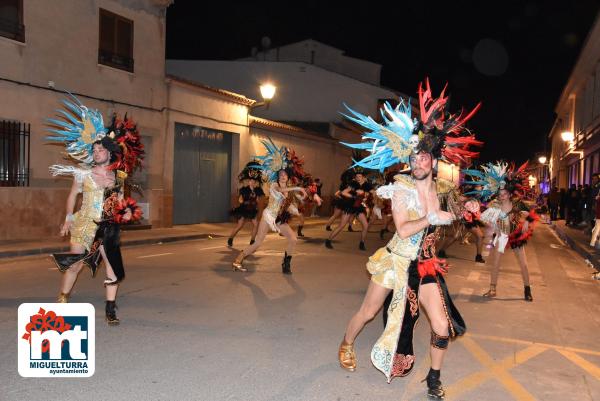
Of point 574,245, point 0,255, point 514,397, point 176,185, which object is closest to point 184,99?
point 176,185

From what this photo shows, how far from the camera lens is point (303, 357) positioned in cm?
536

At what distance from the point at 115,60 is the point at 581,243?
46.6 feet

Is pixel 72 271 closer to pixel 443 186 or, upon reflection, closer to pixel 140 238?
pixel 443 186

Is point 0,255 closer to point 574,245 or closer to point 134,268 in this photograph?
point 134,268

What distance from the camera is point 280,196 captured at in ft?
32.6

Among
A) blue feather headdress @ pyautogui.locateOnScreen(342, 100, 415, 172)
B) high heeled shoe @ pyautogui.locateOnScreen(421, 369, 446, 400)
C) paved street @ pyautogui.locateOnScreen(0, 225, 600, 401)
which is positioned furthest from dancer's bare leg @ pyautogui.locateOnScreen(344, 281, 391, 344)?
blue feather headdress @ pyautogui.locateOnScreen(342, 100, 415, 172)

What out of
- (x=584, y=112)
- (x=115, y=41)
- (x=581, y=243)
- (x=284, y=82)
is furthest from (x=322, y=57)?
(x=581, y=243)

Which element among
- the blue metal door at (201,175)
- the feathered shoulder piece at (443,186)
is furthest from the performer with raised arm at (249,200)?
the feathered shoulder piece at (443,186)

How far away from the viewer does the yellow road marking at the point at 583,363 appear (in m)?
5.24

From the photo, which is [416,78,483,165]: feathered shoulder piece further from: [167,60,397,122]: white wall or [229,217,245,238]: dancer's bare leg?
[167,60,397,122]: white wall

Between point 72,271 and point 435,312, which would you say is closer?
point 435,312

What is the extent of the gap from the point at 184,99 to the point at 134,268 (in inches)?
400

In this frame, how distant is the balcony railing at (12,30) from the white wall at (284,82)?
19288mm

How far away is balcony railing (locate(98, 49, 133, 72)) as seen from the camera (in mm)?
16172
